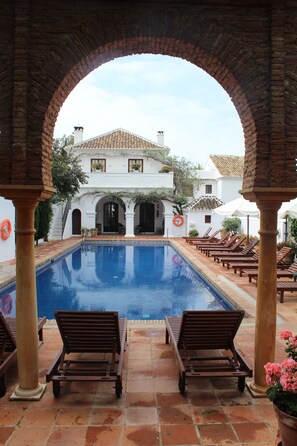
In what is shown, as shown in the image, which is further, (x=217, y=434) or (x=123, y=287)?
(x=123, y=287)

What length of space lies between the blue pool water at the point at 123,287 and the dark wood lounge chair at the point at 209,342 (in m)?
4.69

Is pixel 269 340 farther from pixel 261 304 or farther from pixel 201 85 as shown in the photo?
→ pixel 201 85

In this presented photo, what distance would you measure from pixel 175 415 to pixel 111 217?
29.4 metres

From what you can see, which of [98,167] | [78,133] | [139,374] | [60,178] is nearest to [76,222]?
[98,167]

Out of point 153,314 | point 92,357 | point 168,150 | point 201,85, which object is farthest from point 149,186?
point 92,357

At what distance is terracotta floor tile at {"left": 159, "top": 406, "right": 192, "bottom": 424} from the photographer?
159 inches

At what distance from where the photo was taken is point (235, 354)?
→ 4992 millimetres

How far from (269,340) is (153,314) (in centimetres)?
554

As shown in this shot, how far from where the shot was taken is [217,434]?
151 inches

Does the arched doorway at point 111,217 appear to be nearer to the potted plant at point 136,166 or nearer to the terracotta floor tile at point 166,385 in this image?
the potted plant at point 136,166

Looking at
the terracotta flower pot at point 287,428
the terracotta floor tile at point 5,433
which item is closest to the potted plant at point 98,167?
the terracotta floor tile at point 5,433

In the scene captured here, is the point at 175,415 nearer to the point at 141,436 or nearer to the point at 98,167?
the point at 141,436

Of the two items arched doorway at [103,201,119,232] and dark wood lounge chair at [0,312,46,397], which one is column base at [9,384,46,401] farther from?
arched doorway at [103,201,119,232]

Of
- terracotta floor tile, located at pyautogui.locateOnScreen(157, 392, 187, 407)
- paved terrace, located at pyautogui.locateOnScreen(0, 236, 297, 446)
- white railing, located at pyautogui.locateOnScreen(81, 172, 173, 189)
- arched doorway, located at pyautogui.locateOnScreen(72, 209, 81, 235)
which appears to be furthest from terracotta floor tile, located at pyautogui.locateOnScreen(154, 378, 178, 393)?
arched doorway, located at pyautogui.locateOnScreen(72, 209, 81, 235)
